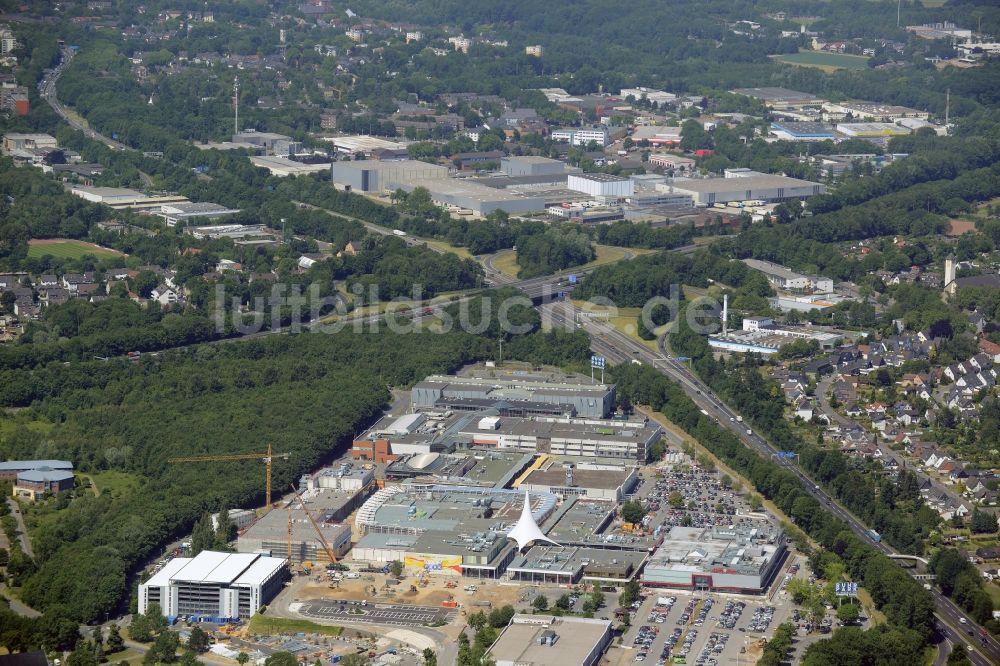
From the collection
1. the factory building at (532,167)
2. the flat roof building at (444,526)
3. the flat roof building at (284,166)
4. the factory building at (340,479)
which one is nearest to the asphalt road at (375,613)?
the flat roof building at (444,526)

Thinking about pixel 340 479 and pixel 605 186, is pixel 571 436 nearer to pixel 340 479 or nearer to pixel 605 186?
pixel 340 479

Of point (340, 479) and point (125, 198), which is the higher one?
point (340, 479)

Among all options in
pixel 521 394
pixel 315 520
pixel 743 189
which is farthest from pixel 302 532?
pixel 743 189

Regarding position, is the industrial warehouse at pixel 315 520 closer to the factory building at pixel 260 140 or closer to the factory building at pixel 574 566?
the factory building at pixel 574 566

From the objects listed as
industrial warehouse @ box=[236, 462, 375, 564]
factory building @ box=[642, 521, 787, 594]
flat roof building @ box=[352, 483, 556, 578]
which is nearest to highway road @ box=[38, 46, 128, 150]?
industrial warehouse @ box=[236, 462, 375, 564]

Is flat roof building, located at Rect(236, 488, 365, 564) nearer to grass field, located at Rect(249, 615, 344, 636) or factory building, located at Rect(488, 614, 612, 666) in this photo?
grass field, located at Rect(249, 615, 344, 636)
